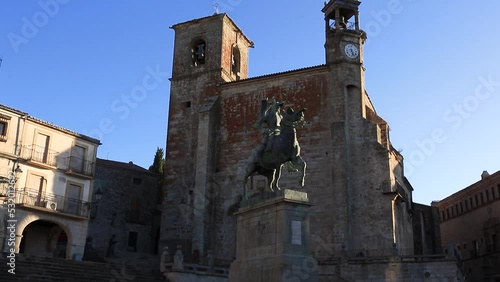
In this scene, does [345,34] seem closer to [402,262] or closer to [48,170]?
[402,262]

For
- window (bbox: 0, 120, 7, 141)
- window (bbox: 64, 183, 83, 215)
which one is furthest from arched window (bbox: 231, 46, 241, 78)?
window (bbox: 0, 120, 7, 141)

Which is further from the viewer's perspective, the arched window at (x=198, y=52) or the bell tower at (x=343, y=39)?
the arched window at (x=198, y=52)

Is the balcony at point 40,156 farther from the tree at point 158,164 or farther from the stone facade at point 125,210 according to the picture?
the tree at point 158,164

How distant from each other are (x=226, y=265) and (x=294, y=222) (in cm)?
1590

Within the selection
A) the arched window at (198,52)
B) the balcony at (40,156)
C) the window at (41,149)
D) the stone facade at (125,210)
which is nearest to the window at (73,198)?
the balcony at (40,156)

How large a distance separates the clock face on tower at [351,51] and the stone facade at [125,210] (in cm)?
1777

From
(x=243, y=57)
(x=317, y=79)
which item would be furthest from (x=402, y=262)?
(x=243, y=57)

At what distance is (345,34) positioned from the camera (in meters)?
31.8

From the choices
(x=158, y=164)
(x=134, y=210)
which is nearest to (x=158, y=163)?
(x=158, y=164)

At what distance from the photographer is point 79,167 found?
31.0 m

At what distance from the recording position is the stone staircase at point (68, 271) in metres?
20.8

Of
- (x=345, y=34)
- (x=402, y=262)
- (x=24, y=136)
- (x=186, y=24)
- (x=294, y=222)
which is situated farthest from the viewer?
(x=186, y=24)

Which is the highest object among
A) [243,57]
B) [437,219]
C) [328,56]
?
[243,57]

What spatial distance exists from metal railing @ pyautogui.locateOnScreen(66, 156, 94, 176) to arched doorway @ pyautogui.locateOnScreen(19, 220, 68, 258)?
3.09 meters
